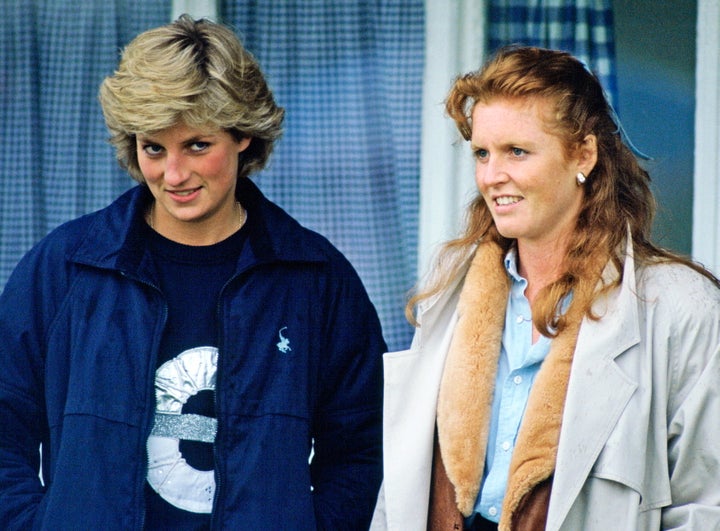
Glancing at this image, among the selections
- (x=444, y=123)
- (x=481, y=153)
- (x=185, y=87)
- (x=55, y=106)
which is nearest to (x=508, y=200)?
(x=481, y=153)

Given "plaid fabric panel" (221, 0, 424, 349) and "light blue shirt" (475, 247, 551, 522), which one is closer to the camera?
"light blue shirt" (475, 247, 551, 522)

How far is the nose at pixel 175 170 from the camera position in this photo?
263 cm

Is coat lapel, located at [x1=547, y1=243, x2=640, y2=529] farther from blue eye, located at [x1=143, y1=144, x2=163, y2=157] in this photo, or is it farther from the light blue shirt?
blue eye, located at [x1=143, y1=144, x2=163, y2=157]

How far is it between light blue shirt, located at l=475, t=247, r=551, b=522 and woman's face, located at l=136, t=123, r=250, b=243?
77 centimetres

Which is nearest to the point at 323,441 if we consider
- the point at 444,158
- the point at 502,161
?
the point at 502,161

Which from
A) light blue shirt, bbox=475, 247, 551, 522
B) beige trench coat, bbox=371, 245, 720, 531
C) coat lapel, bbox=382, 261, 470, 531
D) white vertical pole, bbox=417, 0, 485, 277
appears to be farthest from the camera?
white vertical pole, bbox=417, 0, 485, 277

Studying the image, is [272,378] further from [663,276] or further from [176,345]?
[663,276]

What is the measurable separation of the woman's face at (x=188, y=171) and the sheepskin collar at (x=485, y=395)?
2.13 ft

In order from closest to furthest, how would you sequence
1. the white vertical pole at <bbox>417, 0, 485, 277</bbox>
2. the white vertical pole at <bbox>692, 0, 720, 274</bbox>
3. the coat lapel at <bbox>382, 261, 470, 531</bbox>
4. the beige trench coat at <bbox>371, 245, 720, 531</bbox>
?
the beige trench coat at <bbox>371, 245, 720, 531</bbox>, the coat lapel at <bbox>382, 261, 470, 531</bbox>, the white vertical pole at <bbox>692, 0, 720, 274</bbox>, the white vertical pole at <bbox>417, 0, 485, 277</bbox>

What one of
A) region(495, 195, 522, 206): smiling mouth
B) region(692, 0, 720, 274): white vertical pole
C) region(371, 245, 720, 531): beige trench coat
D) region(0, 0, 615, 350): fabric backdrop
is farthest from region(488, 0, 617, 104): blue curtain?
region(371, 245, 720, 531): beige trench coat

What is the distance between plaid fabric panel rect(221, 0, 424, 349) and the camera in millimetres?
3830

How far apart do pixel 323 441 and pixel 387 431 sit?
0.22m

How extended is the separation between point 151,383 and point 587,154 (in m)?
1.13

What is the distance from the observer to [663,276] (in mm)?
2465
